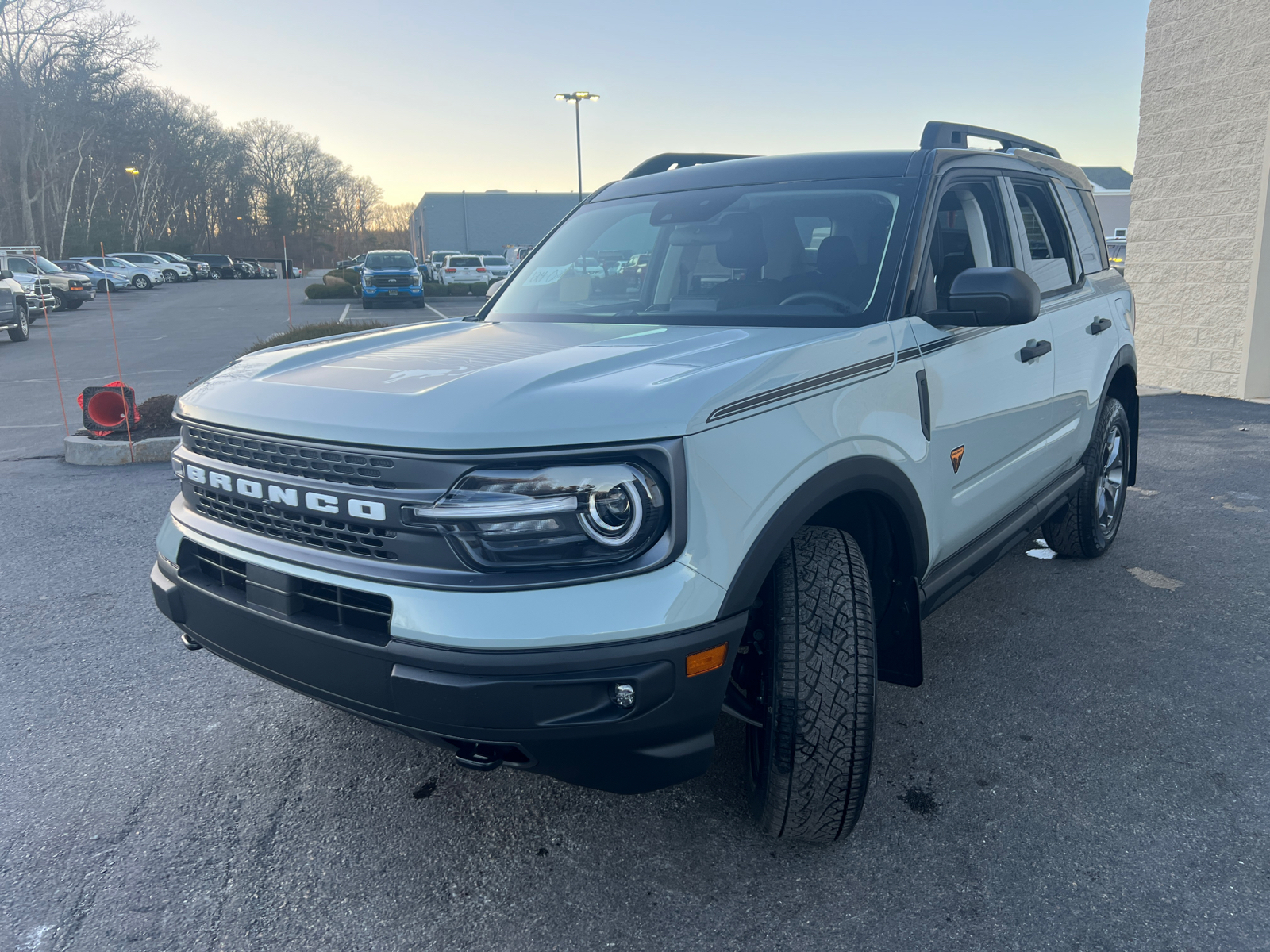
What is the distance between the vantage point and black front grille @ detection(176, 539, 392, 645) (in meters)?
2.10

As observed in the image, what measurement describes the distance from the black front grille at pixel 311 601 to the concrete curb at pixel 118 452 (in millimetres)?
6046

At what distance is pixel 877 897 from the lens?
2348 millimetres

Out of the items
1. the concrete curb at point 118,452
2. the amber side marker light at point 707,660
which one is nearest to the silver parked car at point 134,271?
the concrete curb at point 118,452

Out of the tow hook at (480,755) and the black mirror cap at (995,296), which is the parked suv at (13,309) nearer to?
the tow hook at (480,755)

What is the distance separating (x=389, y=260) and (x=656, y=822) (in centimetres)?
3049

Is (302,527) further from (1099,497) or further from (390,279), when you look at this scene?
(390,279)

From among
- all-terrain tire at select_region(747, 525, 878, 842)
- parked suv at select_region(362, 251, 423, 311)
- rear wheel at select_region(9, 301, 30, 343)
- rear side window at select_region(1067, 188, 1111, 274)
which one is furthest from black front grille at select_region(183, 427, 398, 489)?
parked suv at select_region(362, 251, 423, 311)

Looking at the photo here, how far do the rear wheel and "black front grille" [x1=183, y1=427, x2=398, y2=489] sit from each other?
20.5m

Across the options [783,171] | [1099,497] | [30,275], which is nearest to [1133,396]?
[1099,497]

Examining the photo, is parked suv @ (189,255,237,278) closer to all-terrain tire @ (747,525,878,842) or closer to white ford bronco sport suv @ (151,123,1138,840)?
white ford bronco sport suv @ (151,123,1138,840)

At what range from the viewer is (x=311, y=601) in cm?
222

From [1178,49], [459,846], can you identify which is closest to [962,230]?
[459,846]

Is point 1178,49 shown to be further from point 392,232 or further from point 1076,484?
point 392,232

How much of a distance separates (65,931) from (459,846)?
963 mm
